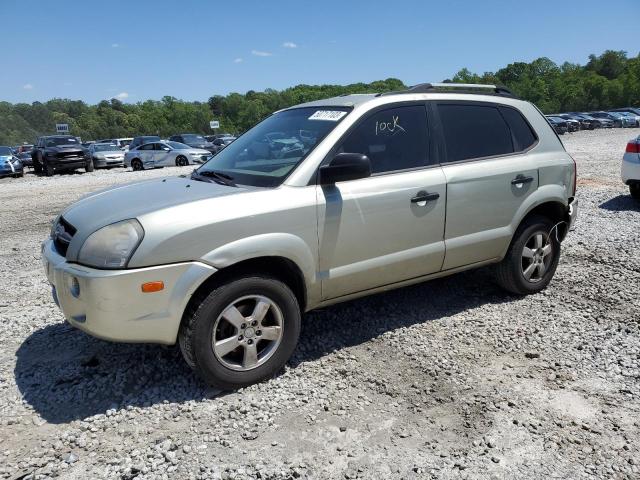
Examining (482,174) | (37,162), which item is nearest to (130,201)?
(482,174)

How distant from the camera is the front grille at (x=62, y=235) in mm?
3179

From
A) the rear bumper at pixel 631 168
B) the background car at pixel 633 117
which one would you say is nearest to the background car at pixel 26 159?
the rear bumper at pixel 631 168

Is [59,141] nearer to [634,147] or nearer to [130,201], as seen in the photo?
[634,147]

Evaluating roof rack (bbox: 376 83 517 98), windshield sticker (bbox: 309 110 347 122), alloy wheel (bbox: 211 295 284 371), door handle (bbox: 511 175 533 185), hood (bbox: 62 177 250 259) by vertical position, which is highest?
roof rack (bbox: 376 83 517 98)

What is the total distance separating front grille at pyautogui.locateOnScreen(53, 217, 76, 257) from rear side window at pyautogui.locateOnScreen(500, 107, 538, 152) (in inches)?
144

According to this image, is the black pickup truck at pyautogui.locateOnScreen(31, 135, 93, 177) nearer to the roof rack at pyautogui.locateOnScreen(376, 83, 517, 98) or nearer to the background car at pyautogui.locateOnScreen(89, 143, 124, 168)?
the background car at pyautogui.locateOnScreen(89, 143, 124, 168)

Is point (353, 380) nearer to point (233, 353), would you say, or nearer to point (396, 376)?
point (396, 376)

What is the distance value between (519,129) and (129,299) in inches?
144

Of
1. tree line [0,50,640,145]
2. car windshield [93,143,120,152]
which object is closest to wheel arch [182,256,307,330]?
car windshield [93,143,120,152]

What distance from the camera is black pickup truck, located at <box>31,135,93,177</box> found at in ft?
70.2

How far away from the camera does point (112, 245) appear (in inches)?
113

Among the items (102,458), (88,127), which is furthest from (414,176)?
(88,127)

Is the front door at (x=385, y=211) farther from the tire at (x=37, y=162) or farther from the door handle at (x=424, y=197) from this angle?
the tire at (x=37, y=162)

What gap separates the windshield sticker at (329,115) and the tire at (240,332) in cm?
130
